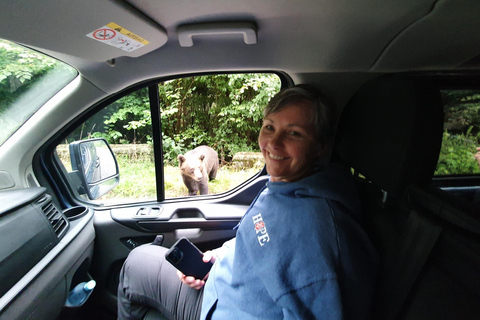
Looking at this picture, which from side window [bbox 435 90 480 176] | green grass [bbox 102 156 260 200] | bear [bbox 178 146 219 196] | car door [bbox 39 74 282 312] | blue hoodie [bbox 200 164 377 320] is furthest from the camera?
bear [bbox 178 146 219 196]

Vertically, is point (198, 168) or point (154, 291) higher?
point (198, 168)

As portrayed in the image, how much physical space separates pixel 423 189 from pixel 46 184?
2.44 meters

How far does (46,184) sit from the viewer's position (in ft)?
6.54

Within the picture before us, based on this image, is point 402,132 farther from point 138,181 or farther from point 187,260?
point 138,181

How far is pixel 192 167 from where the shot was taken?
3414mm

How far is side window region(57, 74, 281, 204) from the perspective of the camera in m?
2.09

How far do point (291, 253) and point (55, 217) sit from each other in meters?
1.59

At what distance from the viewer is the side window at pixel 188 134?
6.85ft

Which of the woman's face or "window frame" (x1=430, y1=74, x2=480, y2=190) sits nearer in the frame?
the woman's face

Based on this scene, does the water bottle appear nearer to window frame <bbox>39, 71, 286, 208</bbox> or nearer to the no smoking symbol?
window frame <bbox>39, 71, 286, 208</bbox>

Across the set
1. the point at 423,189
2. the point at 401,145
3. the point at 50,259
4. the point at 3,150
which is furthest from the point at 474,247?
the point at 3,150

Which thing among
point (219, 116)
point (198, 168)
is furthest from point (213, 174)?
point (219, 116)

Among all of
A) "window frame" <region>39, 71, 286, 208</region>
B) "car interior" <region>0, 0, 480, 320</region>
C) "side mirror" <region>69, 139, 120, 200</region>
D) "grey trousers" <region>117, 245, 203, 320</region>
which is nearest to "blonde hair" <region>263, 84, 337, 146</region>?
"car interior" <region>0, 0, 480, 320</region>

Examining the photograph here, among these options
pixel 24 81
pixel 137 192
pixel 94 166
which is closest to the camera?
pixel 24 81
